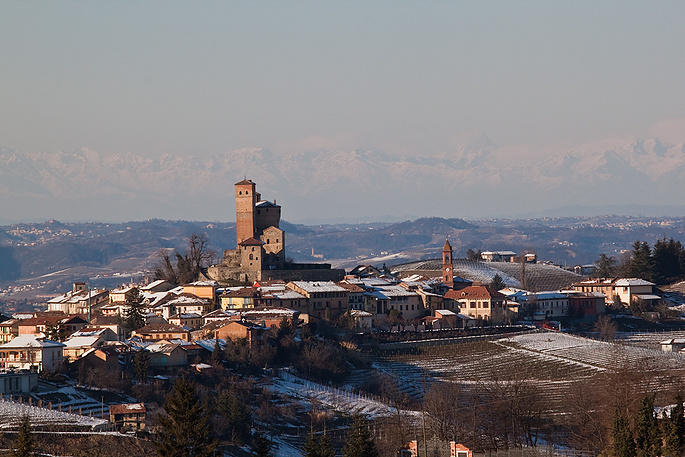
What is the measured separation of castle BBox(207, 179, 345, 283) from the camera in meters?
94.2

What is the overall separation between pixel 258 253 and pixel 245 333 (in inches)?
735

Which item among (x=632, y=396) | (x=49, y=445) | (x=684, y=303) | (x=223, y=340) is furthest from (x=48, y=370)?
(x=684, y=303)

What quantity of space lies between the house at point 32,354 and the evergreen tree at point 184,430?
97.0ft

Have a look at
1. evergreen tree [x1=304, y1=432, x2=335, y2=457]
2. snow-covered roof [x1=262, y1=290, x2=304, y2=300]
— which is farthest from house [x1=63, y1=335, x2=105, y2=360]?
evergreen tree [x1=304, y1=432, x2=335, y2=457]

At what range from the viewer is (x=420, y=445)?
49594 mm

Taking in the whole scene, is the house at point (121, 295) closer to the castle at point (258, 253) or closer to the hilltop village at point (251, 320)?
the hilltop village at point (251, 320)

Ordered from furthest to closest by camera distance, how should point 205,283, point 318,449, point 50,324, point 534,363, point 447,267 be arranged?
point 447,267 < point 205,283 < point 50,324 < point 534,363 < point 318,449

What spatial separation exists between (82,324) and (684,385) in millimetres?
37101

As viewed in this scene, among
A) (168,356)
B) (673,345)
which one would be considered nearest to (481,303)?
(673,345)

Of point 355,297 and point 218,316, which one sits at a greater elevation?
point 355,297

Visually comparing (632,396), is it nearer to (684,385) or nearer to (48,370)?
(684,385)

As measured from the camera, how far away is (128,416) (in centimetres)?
5647

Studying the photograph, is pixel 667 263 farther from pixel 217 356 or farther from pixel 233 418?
pixel 233 418

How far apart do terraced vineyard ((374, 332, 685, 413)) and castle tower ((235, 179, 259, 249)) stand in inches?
827
